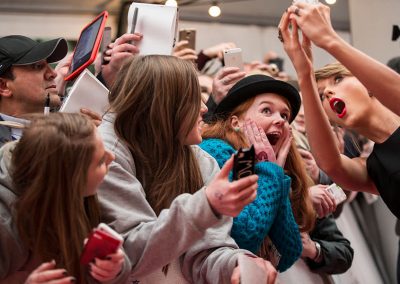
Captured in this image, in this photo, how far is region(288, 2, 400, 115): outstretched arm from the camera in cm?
226

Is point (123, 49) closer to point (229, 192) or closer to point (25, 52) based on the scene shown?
point (25, 52)

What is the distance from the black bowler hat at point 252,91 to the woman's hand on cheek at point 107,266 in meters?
1.24

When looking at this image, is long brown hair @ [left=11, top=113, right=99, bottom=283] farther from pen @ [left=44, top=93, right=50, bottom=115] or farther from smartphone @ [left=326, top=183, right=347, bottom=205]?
smartphone @ [left=326, top=183, right=347, bottom=205]

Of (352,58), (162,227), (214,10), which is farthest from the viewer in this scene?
(214,10)

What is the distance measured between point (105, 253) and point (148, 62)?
80cm

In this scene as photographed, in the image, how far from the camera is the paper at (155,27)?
2576mm

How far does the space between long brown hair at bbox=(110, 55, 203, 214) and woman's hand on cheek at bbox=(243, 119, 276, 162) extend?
1.18ft

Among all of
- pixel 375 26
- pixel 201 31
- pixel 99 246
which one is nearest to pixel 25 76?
pixel 99 246

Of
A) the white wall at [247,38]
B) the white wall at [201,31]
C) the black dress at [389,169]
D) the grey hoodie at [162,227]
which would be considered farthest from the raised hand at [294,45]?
the white wall at [247,38]

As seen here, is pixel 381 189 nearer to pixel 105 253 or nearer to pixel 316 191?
pixel 316 191

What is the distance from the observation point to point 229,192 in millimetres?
1732

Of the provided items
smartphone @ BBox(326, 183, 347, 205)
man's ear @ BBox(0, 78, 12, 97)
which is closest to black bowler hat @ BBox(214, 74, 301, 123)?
smartphone @ BBox(326, 183, 347, 205)

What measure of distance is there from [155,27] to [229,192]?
3.50 feet

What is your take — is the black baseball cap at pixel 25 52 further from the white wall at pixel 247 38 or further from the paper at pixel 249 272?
the white wall at pixel 247 38
